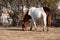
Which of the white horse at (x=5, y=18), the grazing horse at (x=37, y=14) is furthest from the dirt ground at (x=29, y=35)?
the white horse at (x=5, y=18)

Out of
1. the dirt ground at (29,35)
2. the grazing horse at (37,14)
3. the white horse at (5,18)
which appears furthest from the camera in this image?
the white horse at (5,18)

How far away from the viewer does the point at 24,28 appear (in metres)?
13.4

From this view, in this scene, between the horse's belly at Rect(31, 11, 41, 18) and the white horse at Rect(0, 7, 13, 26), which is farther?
the white horse at Rect(0, 7, 13, 26)

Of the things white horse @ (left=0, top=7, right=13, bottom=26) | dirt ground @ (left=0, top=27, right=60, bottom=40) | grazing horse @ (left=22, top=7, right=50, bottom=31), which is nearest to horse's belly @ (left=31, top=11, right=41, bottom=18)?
grazing horse @ (left=22, top=7, right=50, bottom=31)

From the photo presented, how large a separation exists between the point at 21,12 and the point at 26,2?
863 mm

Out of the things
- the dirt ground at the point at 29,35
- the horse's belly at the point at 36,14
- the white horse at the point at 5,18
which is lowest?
the dirt ground at the point at 29,35

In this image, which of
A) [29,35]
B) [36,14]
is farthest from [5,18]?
[29,35]

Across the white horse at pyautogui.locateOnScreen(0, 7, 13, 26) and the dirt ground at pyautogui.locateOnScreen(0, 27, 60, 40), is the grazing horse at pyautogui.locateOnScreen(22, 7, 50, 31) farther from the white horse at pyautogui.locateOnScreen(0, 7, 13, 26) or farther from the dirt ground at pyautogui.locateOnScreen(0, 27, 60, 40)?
the white horse at pyautogui.locateOnScreen(0, 7, 13, 26)

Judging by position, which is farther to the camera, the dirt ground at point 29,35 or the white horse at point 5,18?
the white horse at point 5,18

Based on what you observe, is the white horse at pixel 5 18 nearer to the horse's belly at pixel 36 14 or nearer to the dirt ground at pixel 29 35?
the horse's belly at pixel 36 14

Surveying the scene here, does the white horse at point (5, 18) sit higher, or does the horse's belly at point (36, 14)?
the horse's belly at point (36, 14)

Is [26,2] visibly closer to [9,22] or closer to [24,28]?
[9,22]

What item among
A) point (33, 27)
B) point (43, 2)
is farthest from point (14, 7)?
point (33, 27)

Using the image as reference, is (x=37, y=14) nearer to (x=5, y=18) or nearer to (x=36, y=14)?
(x=36, y=14)
